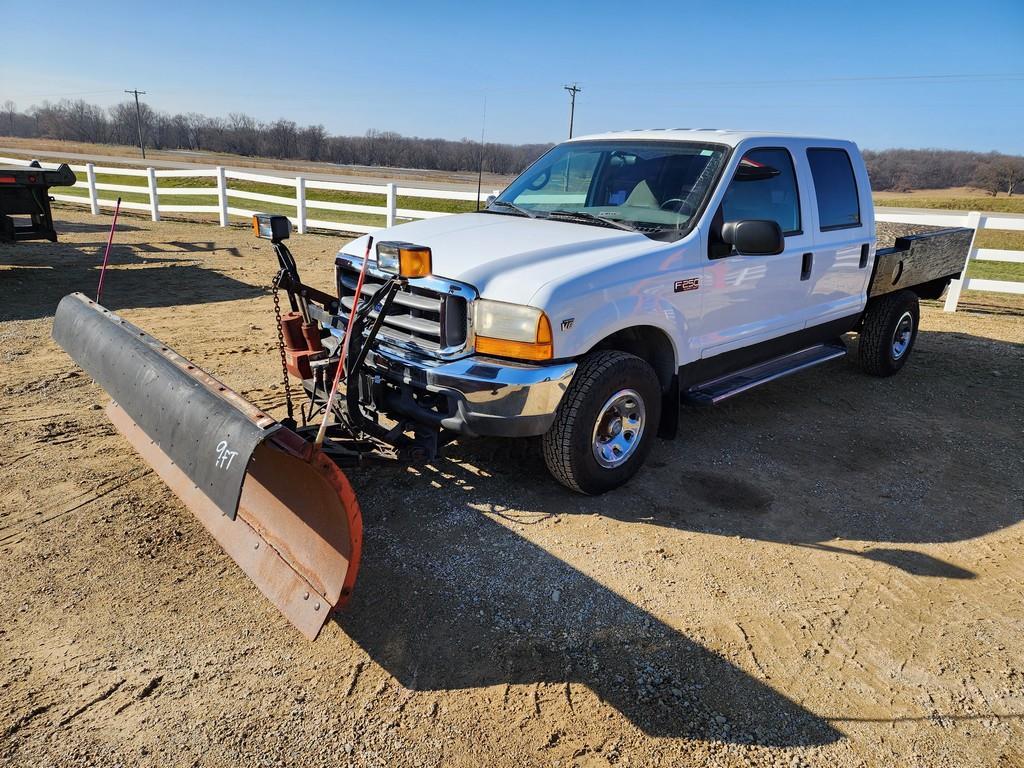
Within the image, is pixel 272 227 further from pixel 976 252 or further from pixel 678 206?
pixel 976 252

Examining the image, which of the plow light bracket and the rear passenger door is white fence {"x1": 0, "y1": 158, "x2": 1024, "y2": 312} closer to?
the plow light bracket

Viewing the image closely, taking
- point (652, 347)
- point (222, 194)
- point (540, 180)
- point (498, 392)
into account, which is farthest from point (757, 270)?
point (222, 194)

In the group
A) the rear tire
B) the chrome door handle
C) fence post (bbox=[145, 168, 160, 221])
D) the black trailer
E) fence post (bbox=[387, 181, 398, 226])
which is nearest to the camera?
the chrome door handle

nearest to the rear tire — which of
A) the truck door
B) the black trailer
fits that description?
the truck door

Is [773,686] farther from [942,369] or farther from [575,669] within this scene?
[942,369]

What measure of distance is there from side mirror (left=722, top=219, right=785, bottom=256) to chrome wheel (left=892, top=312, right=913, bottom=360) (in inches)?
133

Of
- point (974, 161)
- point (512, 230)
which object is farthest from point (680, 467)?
point (974, 161)

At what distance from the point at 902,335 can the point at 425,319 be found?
17.5ft

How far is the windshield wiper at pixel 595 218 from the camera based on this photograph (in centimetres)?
425

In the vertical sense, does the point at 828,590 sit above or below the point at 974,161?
below

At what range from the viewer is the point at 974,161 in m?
68.2

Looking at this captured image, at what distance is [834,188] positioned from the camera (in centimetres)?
533

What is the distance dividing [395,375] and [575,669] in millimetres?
1743

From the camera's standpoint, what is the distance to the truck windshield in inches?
169
